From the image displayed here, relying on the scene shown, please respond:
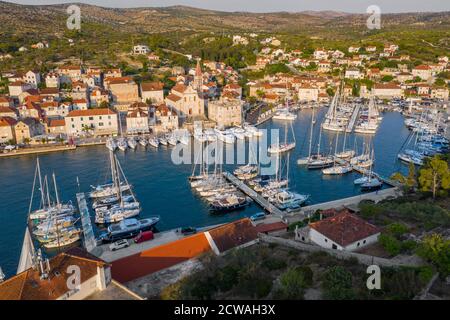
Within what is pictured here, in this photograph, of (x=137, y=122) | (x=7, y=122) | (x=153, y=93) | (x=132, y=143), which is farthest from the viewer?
(x=153, y=93)

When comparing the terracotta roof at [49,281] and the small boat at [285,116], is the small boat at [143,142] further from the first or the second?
the terracotta roof at [49,281]

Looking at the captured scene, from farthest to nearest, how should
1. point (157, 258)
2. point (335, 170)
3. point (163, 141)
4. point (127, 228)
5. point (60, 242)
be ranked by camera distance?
point (163, 141), point (335, 170), point (127, 228), point (60, 242), point (157, 258)

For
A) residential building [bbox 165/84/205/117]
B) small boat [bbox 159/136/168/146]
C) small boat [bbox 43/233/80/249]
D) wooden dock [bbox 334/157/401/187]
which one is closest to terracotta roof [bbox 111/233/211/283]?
small boat [bbox 43/233/80/249]

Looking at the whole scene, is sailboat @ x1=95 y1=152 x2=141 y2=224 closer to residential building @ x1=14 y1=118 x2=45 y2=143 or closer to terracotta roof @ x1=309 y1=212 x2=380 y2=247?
terracotta roof @ x1=309 y1=212 x2=380 y2=247

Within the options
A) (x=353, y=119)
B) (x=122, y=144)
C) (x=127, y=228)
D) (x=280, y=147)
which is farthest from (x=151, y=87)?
(x=127, y=228)

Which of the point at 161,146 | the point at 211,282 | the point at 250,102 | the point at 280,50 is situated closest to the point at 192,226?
the point at 211,282

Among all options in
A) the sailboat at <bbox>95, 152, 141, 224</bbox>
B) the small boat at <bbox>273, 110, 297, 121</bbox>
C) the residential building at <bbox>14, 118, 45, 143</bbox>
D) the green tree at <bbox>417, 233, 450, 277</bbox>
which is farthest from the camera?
the small boat at <bbox>273, 110, 297, 121</bbox>

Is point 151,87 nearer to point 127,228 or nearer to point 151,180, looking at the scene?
point 151,180
